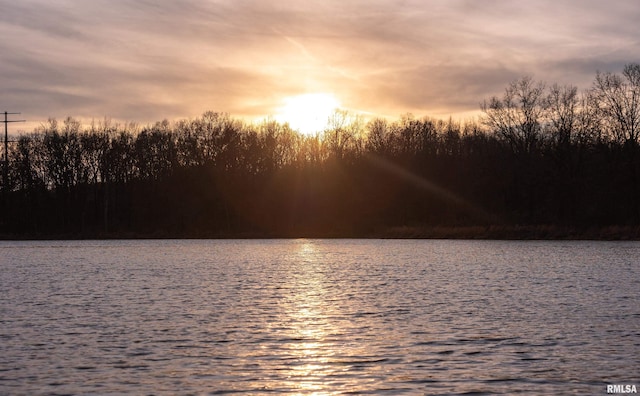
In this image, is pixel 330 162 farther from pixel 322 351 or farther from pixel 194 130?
pixel 322 351

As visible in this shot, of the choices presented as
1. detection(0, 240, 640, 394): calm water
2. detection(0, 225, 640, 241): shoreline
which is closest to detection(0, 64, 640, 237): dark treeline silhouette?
detection(0, 225, 640, 241): shoreline

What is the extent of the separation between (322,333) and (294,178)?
94807 millimetres

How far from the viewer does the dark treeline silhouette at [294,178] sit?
330 ft

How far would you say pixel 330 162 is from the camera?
117875 mm

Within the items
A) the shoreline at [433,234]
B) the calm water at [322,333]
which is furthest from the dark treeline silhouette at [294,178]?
the calm water at [322,333]

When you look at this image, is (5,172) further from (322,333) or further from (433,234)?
(322,333)

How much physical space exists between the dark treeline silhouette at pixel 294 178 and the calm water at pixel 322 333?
60.1m

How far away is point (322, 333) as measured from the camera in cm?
2130

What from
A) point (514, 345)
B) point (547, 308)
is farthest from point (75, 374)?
point (547, 308)

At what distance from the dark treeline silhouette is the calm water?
60086 mm

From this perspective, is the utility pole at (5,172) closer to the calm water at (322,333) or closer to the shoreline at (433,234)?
the shoreline at (433,234)

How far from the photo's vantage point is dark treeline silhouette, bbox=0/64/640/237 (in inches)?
3957

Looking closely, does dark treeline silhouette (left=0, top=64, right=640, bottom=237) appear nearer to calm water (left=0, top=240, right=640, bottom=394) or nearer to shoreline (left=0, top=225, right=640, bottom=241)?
shoreline (left=0, top=225, right=640, bottom=241)

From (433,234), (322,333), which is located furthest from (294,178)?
(322,333)
